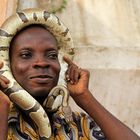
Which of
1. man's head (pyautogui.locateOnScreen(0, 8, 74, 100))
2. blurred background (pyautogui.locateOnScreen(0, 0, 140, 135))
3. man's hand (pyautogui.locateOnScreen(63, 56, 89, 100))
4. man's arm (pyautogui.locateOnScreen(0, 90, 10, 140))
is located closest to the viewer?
man's arm (pyautogui.locateOnScreen(0, 90, 10, 140))

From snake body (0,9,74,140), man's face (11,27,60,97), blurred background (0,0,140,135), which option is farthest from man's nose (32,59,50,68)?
blurred background (0,0,140,135)

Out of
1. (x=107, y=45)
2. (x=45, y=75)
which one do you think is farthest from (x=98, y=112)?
(x=107, y=45)

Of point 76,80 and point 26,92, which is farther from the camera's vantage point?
point 76,80

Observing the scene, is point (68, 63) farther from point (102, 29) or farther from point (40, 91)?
point (102, 29)

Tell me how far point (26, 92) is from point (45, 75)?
0.45 feet

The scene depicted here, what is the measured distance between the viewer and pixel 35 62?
8.66 feet

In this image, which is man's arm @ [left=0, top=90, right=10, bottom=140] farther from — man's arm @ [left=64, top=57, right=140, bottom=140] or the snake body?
man's arm @ [left=64, top=57, right=140, bottom=140]

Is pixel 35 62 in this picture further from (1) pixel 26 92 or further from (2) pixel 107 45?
(2) pixel 107 45

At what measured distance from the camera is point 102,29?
543cm

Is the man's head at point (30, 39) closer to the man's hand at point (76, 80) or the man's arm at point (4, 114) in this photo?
the man's hand at point (76, 80)

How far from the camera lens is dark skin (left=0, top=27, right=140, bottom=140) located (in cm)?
263

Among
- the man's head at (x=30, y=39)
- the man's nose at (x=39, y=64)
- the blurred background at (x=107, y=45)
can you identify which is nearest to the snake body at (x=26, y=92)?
the man's head at (x=30, y=39)

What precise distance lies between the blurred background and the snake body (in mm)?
1792

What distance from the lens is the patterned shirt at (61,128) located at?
254 centimetres
